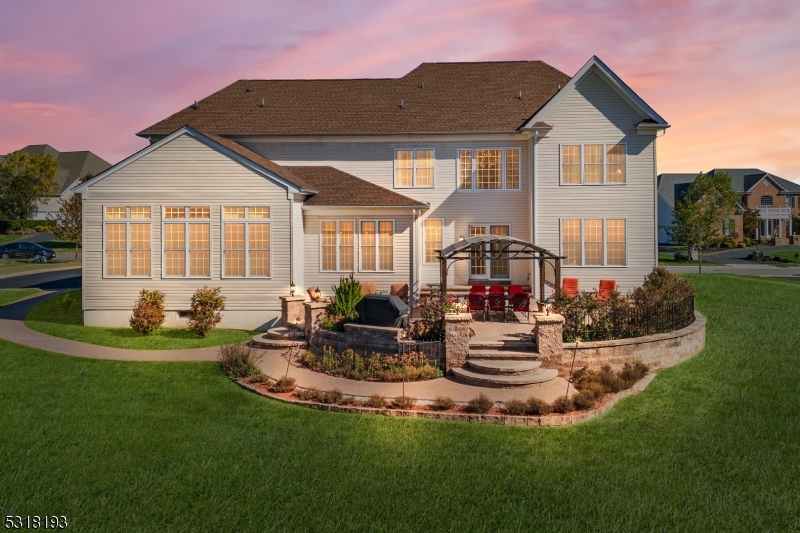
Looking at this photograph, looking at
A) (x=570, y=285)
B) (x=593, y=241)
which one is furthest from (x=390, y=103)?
(x=570, y=285)

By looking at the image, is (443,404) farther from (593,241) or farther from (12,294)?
(12,294)

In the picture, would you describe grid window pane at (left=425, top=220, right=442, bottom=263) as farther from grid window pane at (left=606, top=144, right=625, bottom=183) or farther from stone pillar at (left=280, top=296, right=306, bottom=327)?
grid window pane at (left=606, top=144, right=625, bottom=183)

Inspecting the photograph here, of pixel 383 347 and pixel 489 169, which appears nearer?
pixel 383 347

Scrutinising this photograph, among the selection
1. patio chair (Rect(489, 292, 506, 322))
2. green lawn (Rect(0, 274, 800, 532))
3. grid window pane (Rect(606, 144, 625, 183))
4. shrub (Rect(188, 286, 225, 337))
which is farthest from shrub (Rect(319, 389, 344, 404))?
grid window pane (Rect(606, 144, 625, 183))

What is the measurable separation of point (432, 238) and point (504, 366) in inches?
463

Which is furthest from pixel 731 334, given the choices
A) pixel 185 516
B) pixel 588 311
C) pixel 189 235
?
pixel 189 235

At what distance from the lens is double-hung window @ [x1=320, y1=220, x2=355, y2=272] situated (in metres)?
22.2

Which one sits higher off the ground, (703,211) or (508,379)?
(703,211)

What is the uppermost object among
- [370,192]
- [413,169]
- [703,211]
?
[703,211]

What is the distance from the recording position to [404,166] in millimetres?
24516

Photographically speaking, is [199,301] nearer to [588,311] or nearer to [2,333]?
[2,333]

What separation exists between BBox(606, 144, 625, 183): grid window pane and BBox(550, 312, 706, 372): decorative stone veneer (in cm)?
880

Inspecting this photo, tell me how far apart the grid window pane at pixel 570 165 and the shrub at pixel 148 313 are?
16.1 m

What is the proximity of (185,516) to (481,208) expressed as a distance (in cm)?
1889
